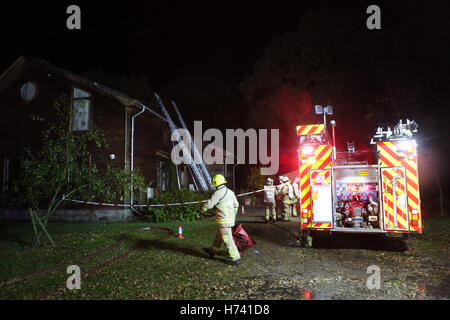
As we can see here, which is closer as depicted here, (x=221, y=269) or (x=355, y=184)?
(x=221, y=269)

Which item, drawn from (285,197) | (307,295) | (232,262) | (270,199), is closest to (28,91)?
(270,199)

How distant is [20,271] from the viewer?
587cm

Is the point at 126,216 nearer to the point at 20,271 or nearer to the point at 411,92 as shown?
the point at 20,271

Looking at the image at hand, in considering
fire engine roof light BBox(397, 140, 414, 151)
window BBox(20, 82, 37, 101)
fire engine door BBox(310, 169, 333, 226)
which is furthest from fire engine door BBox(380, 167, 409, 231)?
window BBox(20, 82, 37, 101)

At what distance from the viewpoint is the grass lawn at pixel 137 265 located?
4.77m

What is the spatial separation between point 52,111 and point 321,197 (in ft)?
44.8

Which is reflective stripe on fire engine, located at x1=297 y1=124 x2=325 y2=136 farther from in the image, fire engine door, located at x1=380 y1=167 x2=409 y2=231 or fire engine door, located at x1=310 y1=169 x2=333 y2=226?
fire engine door, located at x1=380 y1=167 x2=409 y2=231

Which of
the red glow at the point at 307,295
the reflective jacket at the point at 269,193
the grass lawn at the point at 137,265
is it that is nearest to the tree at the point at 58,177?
the grass lawn at the point at 137,265

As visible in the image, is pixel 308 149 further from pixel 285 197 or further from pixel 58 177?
pixel 58 177

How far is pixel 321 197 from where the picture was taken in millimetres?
7594

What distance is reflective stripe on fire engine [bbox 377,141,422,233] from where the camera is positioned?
683 cm

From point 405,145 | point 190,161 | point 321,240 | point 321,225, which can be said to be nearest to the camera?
point 405,145
